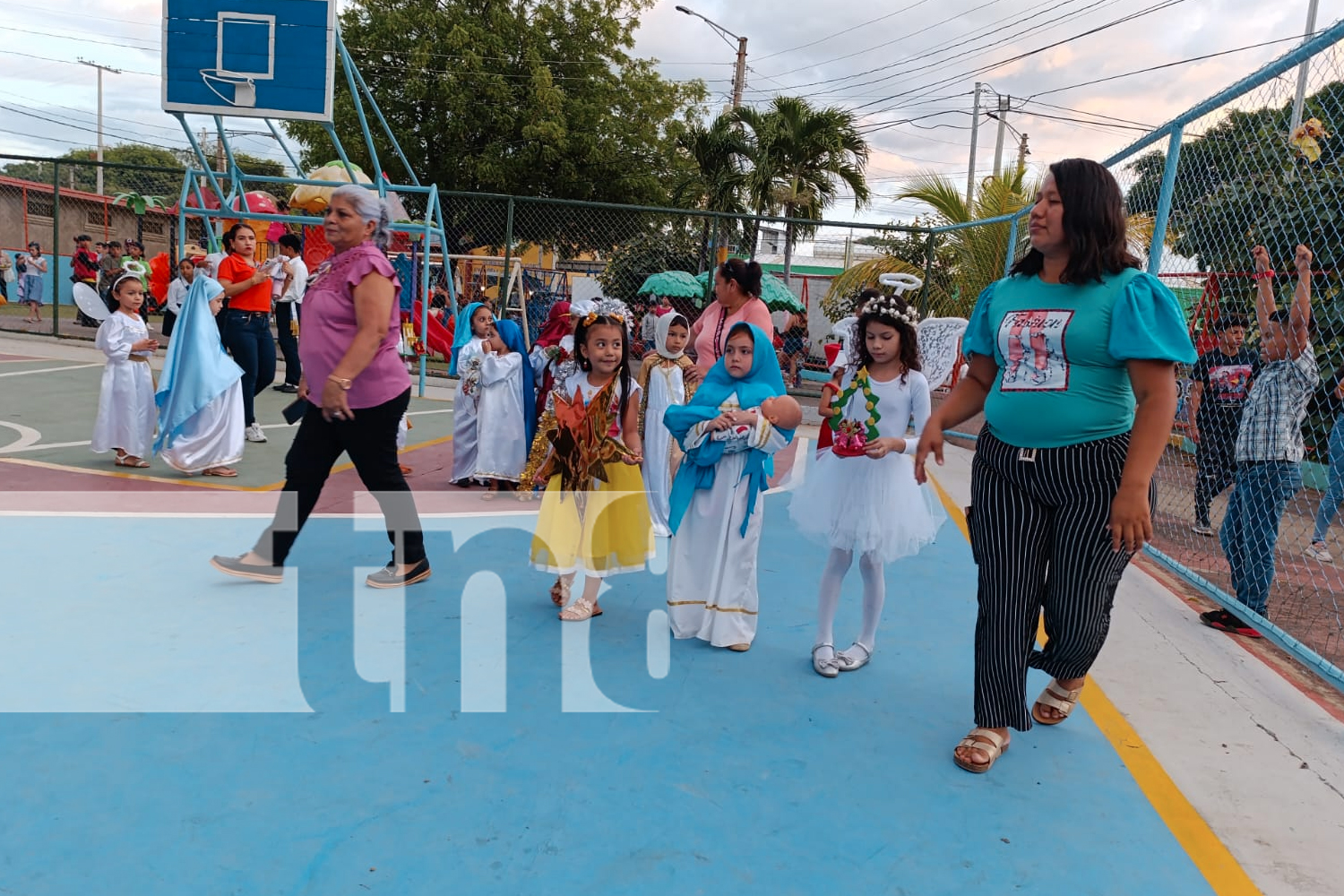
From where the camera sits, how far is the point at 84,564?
454 cm

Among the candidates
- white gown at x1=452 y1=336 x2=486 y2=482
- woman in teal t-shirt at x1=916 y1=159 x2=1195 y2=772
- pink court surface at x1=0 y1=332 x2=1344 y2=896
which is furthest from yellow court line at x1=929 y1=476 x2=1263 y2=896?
white gown at x1=452 y1=336 x2=486 y2=482

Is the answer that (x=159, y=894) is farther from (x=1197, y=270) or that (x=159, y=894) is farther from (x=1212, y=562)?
(x=1197, y=270)

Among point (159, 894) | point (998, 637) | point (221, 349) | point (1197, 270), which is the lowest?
point (159, 894)

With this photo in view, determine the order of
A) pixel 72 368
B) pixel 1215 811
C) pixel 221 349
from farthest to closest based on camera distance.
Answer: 1. pixel 72 368
2. pixel 221 349
3. pixel 1215 811

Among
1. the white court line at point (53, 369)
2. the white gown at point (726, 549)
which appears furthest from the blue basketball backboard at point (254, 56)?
the white gown at point (726, 549)

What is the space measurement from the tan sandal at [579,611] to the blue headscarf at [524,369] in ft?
8.03

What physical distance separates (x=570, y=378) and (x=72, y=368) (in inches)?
396

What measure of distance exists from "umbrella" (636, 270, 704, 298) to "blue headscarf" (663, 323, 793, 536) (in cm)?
939

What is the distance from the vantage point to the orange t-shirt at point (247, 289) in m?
7.46

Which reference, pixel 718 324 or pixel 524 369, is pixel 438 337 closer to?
pixel 524 369

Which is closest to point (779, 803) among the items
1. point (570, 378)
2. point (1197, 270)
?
point (570, 378)

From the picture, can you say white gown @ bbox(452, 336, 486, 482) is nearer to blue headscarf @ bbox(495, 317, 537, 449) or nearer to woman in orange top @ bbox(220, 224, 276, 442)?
blue headscarf @ bbox(495, 317, 537, 449)

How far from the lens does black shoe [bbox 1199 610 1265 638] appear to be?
4.81 m

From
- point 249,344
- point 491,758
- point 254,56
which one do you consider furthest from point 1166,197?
point 254,56
